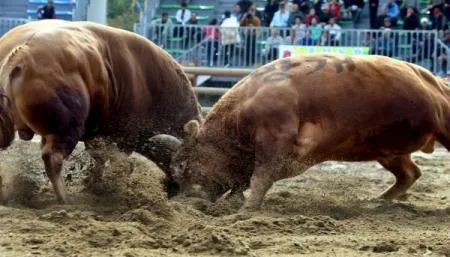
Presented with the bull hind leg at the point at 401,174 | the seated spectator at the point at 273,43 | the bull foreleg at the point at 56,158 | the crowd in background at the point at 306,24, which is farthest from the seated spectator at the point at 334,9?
the bull foreleg at the point at 56,158

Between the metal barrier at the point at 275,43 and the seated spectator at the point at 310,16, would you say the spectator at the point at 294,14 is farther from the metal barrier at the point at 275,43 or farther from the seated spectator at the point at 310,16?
the metal barrier at the point at 275,43

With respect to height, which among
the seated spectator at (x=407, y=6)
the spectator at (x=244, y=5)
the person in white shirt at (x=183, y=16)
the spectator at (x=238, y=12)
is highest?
the seated spectator at (x=407, y=6)

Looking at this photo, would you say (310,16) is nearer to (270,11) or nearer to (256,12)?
(270,11)

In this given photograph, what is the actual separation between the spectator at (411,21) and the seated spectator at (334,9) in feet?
5.51

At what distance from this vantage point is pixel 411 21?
16.6 m

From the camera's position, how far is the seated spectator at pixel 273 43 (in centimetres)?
1563

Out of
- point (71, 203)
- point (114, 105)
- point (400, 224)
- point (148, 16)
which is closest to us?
point (400, 224)

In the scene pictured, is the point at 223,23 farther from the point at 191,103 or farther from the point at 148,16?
the point at 191,103

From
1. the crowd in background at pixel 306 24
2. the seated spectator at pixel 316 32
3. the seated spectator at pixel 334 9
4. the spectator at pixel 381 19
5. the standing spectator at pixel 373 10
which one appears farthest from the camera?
the standing spectator at pixel 373 10

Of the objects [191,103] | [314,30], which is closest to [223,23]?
[314,30]

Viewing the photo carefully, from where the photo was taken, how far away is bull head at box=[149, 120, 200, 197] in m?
6.41

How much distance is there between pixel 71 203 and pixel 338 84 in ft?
7.01

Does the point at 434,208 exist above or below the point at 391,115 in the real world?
below

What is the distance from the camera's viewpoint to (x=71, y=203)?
5.93 metres
